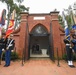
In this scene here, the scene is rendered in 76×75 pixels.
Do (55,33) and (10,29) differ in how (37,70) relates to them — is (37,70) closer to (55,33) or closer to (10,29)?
(10,29)

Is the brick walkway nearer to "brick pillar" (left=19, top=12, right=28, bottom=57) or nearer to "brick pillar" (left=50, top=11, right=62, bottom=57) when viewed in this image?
"brick pillar" (left=50, top=11, right=62, bottom=57)

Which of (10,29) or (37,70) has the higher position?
(10,29)

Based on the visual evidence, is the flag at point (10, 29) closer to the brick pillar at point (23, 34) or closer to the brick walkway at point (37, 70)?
the brick walkway at point (37, 70)

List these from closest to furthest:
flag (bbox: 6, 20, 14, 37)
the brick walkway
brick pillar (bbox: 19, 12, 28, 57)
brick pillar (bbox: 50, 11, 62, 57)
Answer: the brick walkway → flag (bbox: 6, 20, 14, 37) → brick pillar (bbox: 50, 11, 62, 57) → brick pillar (bbox: 19, 12, 28, 57)

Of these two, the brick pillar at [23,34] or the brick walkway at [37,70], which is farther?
the brick pillar at [23,34]

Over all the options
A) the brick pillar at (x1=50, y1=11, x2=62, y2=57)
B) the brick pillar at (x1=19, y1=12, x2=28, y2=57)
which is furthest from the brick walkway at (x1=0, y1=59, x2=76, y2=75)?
the brick pillar at (x1=19, y1=12, x2=28, y2=57)

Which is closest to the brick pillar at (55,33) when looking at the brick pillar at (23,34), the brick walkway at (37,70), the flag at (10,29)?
the brick pillar at (23,34)

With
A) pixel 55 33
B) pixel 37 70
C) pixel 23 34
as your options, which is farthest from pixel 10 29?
pixel 55 33

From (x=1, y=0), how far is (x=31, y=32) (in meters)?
9.95

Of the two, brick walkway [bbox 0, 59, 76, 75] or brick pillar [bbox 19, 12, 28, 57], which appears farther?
brick pillar [bbox 19, 12, 28, 57]

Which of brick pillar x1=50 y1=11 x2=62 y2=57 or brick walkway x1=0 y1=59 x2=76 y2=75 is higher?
brick pillar x1=50 y1=11 x2=62 y2=57

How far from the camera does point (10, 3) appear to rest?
18.0 meters

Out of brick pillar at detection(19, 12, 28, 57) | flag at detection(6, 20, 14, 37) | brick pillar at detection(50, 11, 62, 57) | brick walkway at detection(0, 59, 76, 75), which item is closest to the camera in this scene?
brick walkway at detection(0, 59, 76, 75)

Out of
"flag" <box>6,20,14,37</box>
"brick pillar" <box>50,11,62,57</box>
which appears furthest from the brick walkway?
"brick pillar" <box>50,11,62,57</box>
